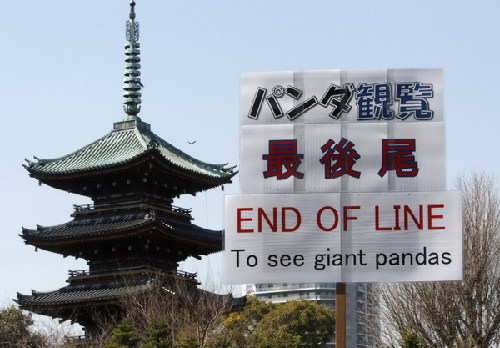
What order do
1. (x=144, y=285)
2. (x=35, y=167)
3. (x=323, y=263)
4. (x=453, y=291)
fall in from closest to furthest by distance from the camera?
(x=323, y=263) < (x=453, y=291) < (x=144, y=285) < (x=35, y=167)

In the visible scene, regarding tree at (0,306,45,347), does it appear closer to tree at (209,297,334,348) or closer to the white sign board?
tree at (209,297,334,348)

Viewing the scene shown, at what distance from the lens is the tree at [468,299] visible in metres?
46.9

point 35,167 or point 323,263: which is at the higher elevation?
point 35,167

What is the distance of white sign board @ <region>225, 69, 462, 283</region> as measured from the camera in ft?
52.0

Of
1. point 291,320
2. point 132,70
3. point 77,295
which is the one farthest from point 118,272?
point 291,320

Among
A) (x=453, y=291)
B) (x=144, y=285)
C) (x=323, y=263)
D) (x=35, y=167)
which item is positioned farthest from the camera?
(x=35, y=167)

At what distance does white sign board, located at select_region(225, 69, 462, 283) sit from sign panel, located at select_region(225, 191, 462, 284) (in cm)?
1

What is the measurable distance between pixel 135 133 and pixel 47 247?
274 inches

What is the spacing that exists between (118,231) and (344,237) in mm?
37211

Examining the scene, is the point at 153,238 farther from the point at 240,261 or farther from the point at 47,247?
the point at 240,261

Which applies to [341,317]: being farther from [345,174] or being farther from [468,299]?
[468,299]

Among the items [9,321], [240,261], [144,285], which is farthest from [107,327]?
[240,261]

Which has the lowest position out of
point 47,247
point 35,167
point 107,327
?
point 107,327

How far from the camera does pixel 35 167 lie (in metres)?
55.8
